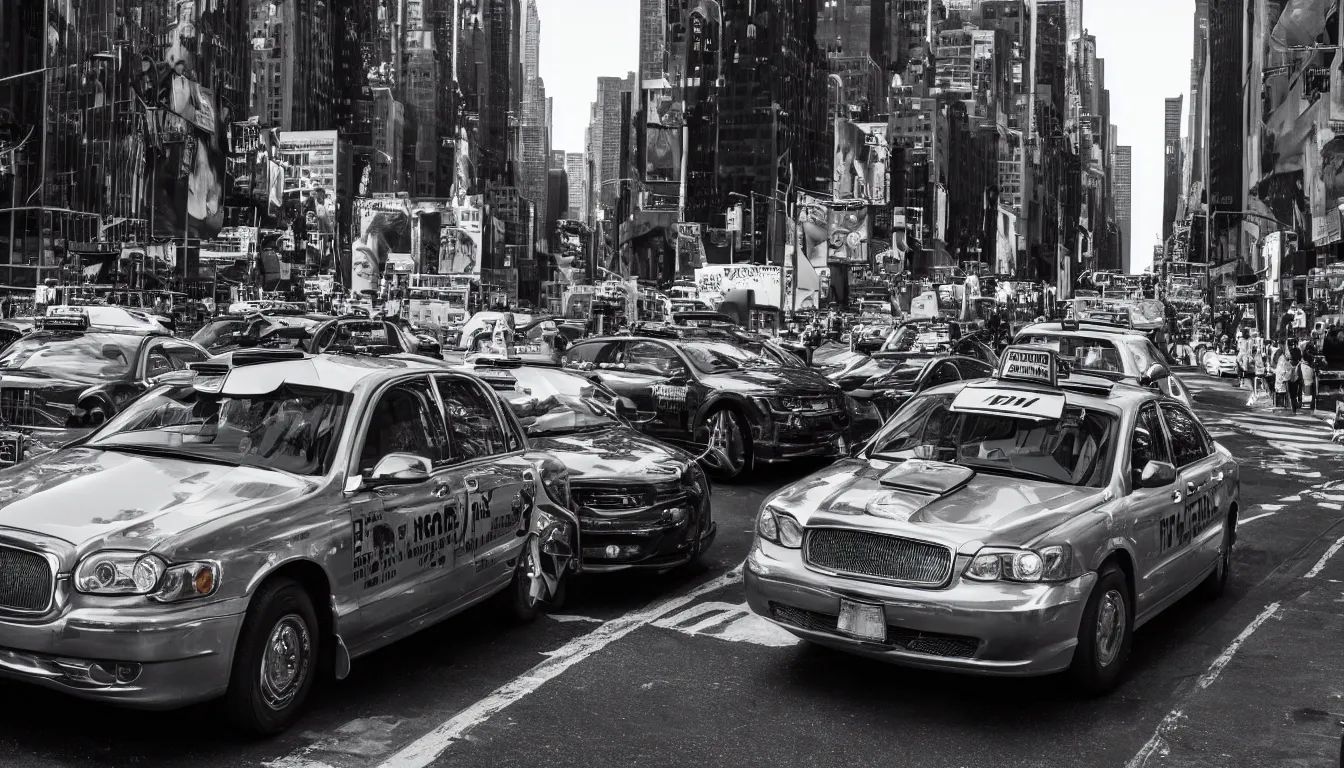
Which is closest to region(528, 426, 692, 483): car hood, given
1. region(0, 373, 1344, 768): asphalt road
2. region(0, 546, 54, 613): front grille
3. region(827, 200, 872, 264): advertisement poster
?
region(0, 373, 1344, 768): asphalt road

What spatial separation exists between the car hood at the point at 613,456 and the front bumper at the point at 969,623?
2564 mm

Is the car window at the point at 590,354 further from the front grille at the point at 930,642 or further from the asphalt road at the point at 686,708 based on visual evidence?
the front grille at the point at 930,642

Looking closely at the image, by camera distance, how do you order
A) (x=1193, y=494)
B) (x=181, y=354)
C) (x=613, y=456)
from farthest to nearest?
1. (x=181, y=354)
2. (x=613, y=456)
3. (x=1193, y=494)

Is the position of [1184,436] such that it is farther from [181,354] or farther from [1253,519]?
[181,354]

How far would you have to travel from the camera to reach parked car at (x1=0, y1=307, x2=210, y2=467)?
420 inches

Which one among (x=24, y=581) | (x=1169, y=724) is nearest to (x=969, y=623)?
(x=1169, y=724)

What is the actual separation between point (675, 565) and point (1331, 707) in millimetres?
3933

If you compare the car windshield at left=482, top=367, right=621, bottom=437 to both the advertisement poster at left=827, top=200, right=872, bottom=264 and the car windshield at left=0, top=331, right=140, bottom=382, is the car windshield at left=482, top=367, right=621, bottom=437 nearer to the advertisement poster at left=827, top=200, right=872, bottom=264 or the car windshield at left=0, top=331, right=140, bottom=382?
the car windshield at left=0, top=331, right=140, bottom=382

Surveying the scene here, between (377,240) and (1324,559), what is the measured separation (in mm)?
124603

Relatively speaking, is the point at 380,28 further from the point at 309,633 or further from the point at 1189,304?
the point at 309,633

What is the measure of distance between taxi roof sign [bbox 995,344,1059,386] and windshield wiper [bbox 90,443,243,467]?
4391mm

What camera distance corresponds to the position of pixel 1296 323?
5519cm

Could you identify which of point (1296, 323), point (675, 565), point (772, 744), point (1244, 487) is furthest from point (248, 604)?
point (1296, 323)

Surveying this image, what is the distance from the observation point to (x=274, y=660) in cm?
530
